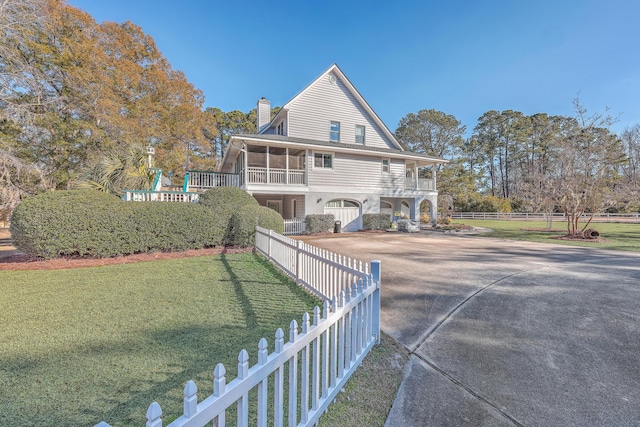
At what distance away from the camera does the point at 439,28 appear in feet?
41.7

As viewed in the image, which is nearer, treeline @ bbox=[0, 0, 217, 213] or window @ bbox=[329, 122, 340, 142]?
treeline @ bbox=[0, 0, 217, 213]

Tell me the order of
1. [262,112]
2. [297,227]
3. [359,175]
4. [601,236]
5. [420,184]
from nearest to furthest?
[601,236], [297,227], [359,175], [420,184], [262,112]

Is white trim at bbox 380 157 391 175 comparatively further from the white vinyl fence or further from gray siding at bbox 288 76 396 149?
the white vinyl fence

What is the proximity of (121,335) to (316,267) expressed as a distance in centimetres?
295

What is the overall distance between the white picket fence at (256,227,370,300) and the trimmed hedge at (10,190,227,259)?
12.0 ft

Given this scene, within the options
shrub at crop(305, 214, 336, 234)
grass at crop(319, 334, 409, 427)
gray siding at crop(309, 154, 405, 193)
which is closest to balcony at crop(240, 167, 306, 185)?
gray siding at crop(309, 154, 405, 193)

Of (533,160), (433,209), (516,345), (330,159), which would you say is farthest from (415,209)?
(533,160)

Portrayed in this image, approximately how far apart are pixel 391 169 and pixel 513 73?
8.56m

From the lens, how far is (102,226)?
827 centimetres

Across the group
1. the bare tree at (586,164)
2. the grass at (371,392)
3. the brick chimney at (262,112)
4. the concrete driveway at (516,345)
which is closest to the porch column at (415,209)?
the bare tree at (586,164)

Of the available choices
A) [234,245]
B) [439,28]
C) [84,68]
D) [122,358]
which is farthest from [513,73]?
[84,68]

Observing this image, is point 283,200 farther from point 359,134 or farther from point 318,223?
point 359,134

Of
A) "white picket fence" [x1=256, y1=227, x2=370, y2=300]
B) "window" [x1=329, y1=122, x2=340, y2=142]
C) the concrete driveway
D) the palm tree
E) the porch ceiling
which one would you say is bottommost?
the concrete driveway

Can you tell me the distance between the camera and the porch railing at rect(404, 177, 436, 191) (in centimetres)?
2036
